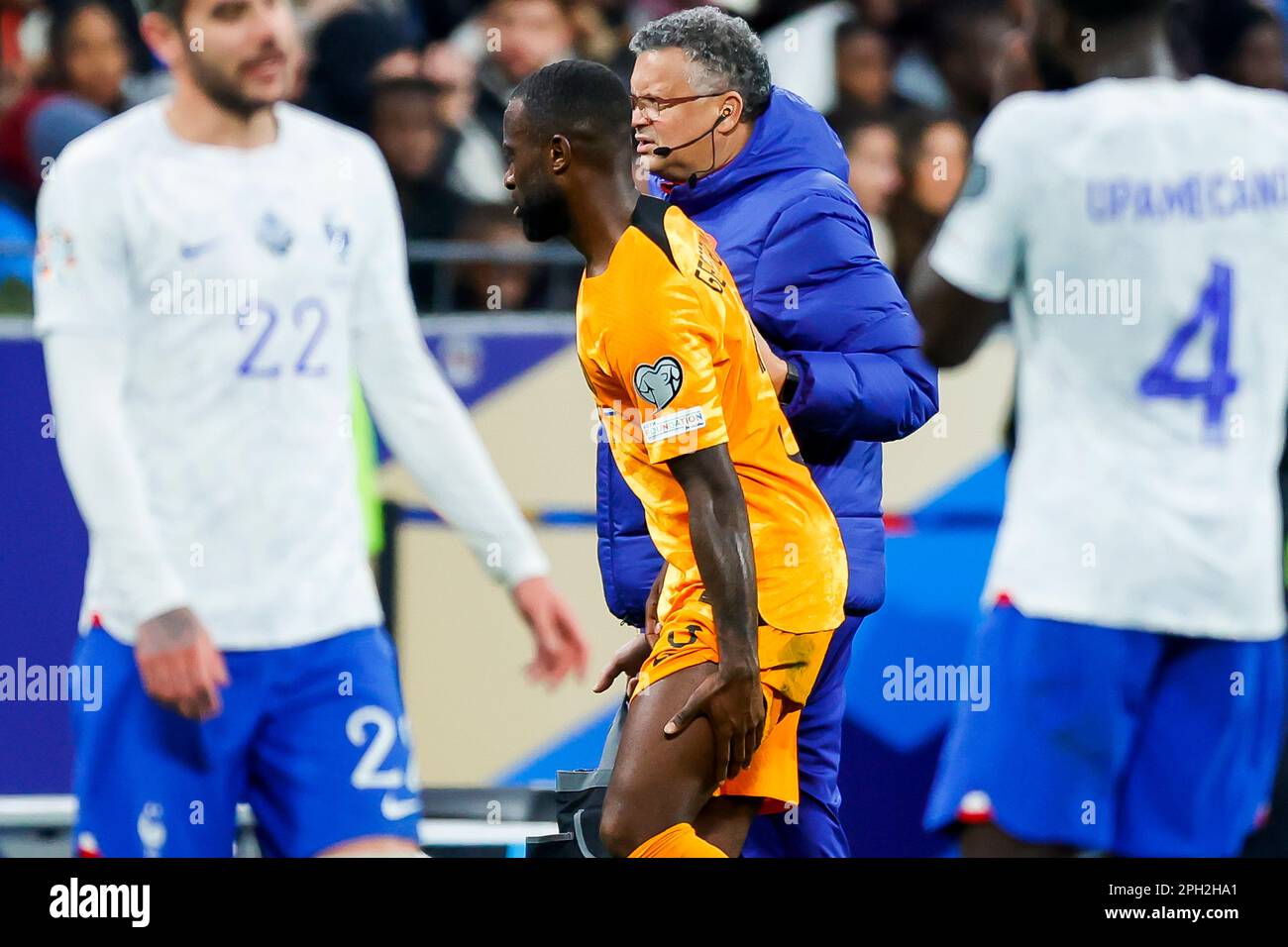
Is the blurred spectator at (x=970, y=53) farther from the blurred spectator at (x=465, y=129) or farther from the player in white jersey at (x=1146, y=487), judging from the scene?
the blurred spectator at (x=465, y=129)

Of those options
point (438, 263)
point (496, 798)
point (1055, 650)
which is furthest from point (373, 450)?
point (1055, 650)

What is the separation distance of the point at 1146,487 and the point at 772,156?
1032mm

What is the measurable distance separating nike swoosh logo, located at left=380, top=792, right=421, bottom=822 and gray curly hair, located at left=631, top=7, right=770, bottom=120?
153cm

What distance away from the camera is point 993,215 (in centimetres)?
388

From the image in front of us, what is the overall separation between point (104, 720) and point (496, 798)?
88 centimetres

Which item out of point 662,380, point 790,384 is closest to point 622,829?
point 662,380

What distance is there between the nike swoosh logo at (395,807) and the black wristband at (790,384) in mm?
1215

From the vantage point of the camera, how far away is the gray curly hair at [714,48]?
3367 mm

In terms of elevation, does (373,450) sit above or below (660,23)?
below

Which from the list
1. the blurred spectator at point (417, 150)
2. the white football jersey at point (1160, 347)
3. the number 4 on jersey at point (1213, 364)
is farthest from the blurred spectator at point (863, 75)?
the number 4 on jersey at point (1213, 364)

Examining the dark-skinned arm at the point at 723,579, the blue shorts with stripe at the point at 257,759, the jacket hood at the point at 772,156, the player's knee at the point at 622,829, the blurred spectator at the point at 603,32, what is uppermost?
the blurred spectator at the point at 603,32
